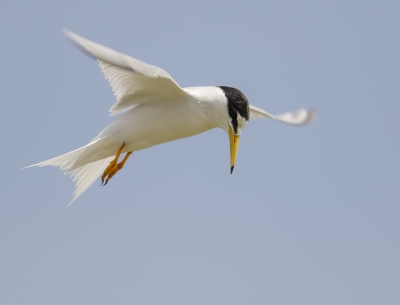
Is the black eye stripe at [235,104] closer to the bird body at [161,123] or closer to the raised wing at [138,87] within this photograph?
the bird body at [161,123]

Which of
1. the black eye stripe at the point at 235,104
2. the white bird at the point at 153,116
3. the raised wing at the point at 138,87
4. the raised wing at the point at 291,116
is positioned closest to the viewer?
the raised wing at the point at 138,87

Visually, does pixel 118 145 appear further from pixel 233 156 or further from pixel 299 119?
pixel 299 119

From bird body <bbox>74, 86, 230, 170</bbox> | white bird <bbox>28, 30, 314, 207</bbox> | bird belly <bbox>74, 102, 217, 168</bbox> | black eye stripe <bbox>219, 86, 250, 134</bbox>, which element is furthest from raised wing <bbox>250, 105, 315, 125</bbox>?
bird belly <bbox>74, 102, 217, 168</bbox>

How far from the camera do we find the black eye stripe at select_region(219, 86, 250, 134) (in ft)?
31.5

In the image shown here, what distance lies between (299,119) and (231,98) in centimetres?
365

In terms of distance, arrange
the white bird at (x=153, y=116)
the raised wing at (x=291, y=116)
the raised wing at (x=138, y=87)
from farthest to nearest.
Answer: the raised wing at (x=291, y=116) < the white bird at (x=153, y=116) < the raised wing at (x=138, y=87)

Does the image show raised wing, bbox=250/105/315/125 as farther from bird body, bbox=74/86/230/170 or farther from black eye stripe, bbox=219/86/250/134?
bird body, bbox=74/86/230/170

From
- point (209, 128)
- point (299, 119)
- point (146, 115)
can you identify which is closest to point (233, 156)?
point (209, 128)

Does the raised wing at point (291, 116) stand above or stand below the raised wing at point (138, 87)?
below

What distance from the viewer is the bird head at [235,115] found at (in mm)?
9625

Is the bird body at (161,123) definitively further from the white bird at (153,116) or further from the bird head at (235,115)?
the bird head at (235,115)

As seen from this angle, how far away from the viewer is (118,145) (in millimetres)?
9406

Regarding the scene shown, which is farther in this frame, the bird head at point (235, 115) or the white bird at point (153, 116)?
the bird head at point (235, 115)

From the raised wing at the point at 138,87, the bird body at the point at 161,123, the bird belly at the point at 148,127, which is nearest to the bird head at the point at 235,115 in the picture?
the bird body at the point at 161,123
